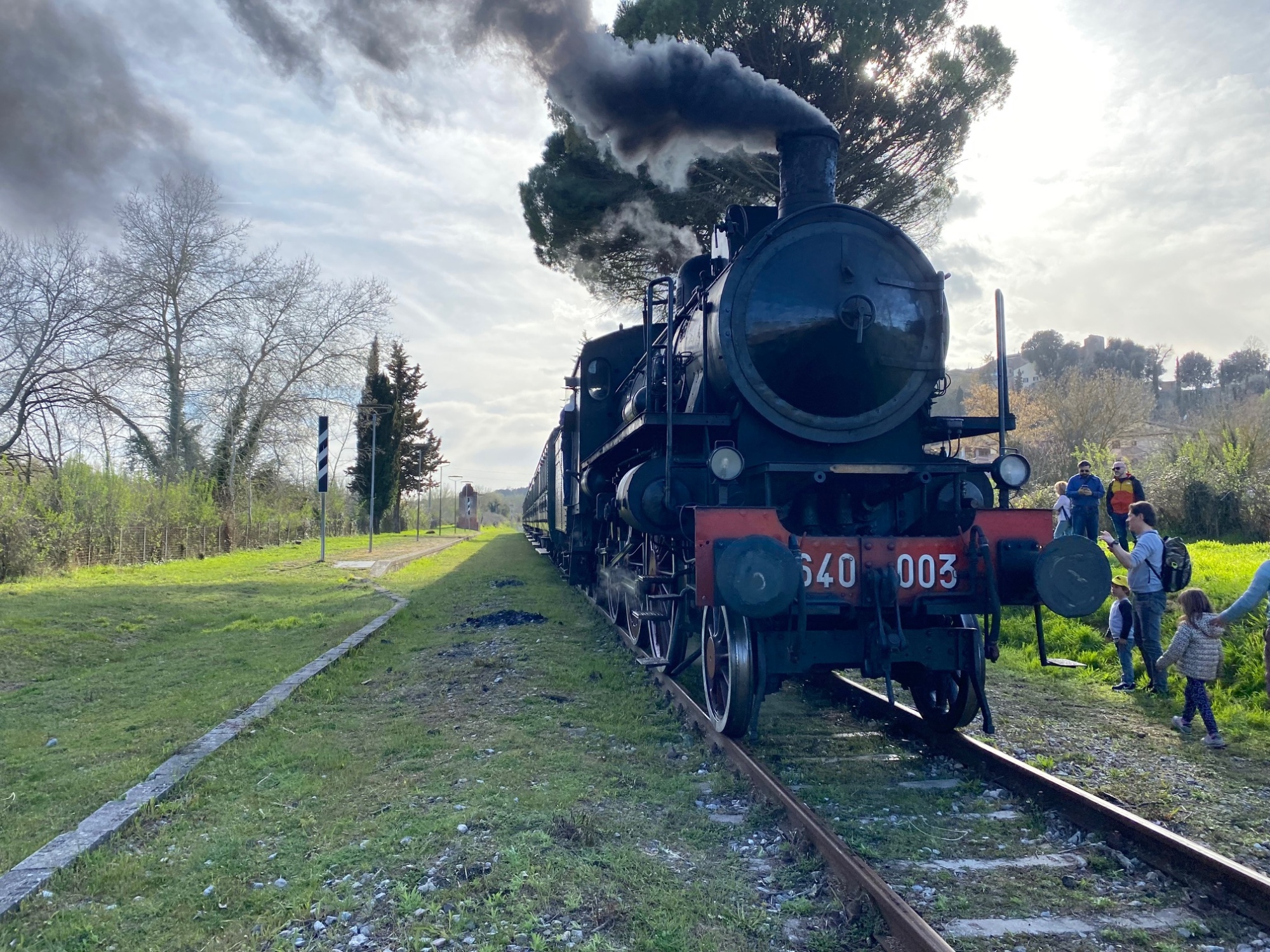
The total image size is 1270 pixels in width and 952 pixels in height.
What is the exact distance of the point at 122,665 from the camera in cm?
779

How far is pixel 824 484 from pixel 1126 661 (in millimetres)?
3358

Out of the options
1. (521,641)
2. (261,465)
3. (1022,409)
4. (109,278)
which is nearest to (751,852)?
(521,641)

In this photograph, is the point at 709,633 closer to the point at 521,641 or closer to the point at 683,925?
the point at 683,925

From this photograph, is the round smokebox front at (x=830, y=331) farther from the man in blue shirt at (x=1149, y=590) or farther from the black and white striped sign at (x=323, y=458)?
the black and white striped sign at (x=323, y=458)

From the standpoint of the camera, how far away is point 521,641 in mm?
8594

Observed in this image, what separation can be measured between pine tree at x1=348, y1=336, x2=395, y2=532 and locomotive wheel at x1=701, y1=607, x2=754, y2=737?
38.7 metres

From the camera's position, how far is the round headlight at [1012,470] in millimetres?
5121

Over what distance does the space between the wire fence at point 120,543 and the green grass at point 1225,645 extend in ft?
43.7

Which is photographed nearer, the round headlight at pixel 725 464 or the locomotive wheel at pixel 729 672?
the locomotive wheel at pixel 729 672

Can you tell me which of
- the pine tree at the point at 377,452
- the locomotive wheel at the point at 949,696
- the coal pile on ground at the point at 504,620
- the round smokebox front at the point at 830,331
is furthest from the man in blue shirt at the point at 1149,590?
the pine tree at the point at 377,452

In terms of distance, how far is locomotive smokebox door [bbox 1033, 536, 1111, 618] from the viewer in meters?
4.43

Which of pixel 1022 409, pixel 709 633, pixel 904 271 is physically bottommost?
pixel 709 633

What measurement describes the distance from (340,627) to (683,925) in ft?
24.9

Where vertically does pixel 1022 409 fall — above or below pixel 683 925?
above
